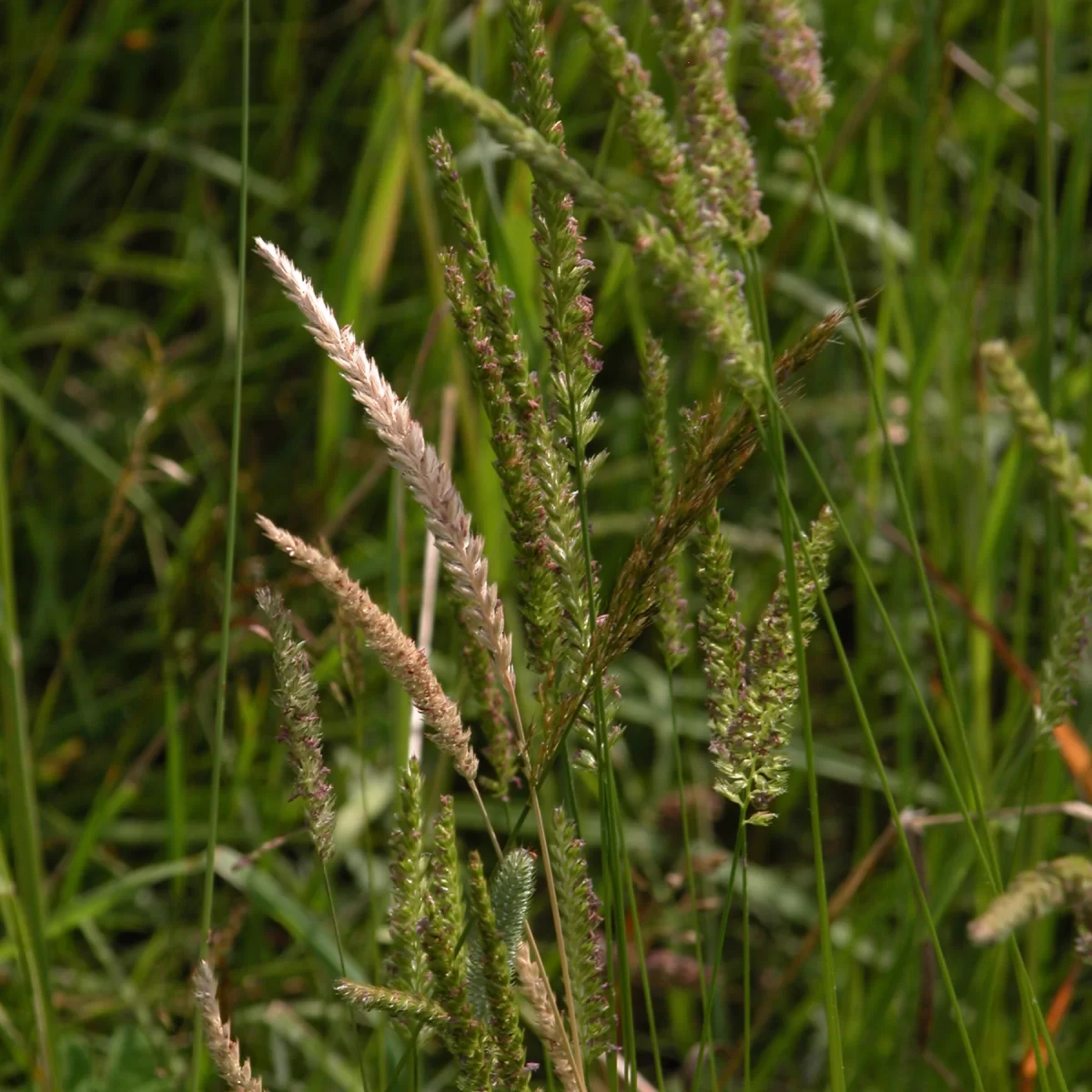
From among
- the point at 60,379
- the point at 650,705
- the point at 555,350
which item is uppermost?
the point at 555,350

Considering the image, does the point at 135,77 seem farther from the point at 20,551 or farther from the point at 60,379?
the point at 20,551

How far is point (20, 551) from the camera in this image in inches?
85.6

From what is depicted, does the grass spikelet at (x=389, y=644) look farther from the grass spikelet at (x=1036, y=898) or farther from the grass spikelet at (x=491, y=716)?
the grass spikelet at (x=1036, y=898)

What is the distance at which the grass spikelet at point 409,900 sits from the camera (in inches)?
29.1

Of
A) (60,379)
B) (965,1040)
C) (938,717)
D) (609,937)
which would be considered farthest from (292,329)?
(965,1040)

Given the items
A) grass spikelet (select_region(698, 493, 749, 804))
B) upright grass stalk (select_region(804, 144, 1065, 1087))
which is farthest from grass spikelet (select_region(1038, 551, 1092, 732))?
grass spikelet (select_region(698, 493, 749, 804))

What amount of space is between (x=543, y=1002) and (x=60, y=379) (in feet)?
6.13

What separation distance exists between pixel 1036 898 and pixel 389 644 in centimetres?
33

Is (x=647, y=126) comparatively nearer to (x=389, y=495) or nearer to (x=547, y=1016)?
(x=547, y=1016)

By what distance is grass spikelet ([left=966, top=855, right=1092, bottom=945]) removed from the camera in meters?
0.46

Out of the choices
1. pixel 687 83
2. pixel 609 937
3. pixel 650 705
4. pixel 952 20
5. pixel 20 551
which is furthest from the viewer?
pixel 952 20

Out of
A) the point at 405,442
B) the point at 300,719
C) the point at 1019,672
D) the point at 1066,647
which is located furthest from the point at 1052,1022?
the point at 405,442

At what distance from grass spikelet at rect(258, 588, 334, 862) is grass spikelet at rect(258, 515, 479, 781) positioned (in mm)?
66

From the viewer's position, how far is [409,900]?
0.75 metres
